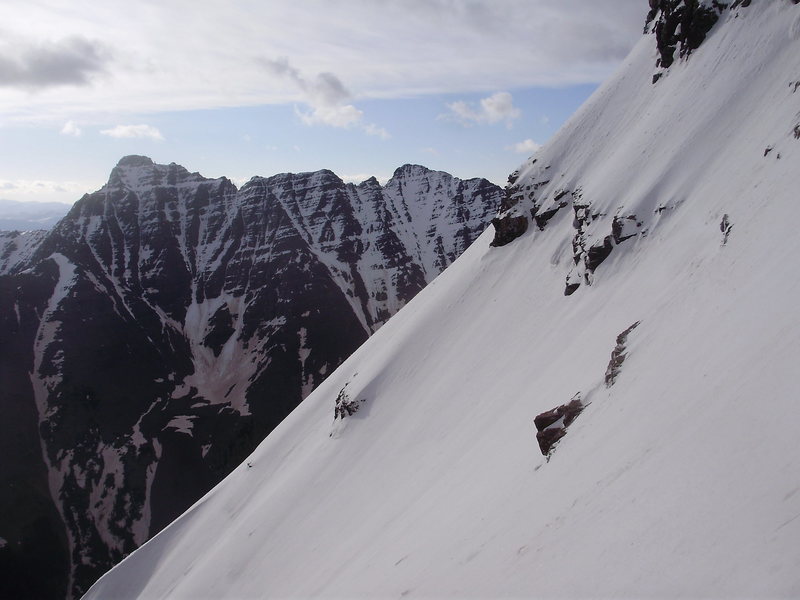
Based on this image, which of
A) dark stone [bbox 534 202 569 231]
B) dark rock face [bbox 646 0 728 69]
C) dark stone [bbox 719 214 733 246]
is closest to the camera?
dark stone [bbox 719 214 733 246]

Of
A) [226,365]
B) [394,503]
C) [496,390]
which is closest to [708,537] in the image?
[394,503]

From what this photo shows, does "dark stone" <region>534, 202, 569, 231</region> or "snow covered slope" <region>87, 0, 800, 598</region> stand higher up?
"dark stone" <region>534, 202, 569, 231</region>

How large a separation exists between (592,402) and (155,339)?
150 m

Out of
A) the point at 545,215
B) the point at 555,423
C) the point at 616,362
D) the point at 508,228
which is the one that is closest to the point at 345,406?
the point at 508,228

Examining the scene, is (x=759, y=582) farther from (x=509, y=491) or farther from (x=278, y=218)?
(x=278, y=218)

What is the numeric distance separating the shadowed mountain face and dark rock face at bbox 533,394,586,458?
105 meters

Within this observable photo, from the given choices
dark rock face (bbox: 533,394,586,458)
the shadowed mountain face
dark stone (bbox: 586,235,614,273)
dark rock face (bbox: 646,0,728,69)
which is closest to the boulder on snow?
dark stone (bbox: 586,235,614,273)

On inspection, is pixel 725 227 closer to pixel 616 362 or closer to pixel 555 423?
pixel 616 362

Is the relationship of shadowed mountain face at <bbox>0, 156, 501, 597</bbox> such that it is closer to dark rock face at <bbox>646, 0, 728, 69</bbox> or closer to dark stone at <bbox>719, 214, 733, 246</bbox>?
A: dark stone at <bbox>719, 214, 733, 246</bbox>

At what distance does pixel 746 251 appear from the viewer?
66.6 feet


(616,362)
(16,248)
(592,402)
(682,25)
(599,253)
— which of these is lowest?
(592,402)

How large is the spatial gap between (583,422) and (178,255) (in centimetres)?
17607

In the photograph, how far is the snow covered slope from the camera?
10438 millimetres

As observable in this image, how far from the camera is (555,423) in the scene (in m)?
20.5
